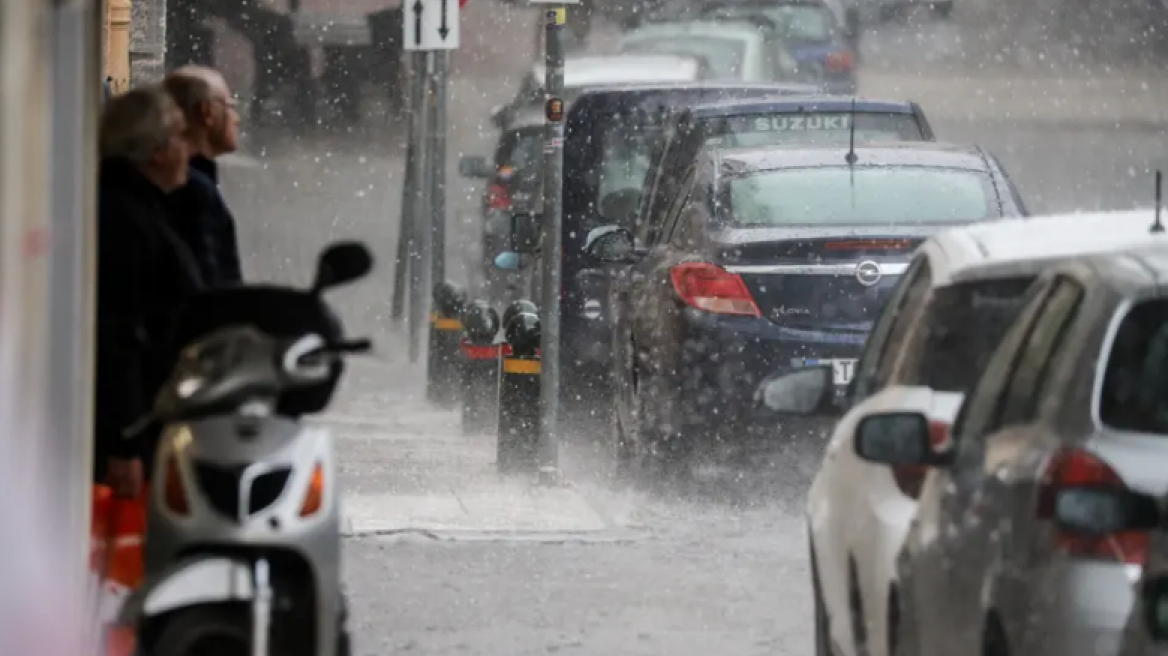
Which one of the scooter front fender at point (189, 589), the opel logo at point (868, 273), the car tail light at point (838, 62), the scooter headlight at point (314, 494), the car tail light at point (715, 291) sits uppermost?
the scooter headlight at point (314, 494)

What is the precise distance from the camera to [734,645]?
988cm

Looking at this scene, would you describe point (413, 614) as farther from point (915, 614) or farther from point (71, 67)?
point (71, 67)

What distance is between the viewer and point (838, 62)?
31703mm

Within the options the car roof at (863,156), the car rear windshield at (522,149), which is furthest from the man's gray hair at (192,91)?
the car rear windshield at (522,149)

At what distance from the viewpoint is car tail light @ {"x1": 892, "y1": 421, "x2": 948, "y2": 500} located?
714 centimetres

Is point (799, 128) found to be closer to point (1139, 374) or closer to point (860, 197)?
point (860, 197)

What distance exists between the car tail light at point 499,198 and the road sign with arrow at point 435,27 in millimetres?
4085

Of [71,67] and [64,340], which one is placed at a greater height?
[71,67]

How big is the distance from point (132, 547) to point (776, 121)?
9998mm

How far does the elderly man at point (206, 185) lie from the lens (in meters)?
7.48

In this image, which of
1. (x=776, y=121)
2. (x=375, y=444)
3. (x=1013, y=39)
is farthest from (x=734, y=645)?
(x=1013, y=39)

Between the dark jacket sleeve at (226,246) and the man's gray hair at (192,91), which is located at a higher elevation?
the man's gray hair at (192,91)

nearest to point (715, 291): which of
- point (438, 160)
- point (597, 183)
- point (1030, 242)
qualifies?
point (597, 183)

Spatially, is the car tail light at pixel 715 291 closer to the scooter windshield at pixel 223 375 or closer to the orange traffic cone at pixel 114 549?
the orange traffic cone at pixel 114 549
